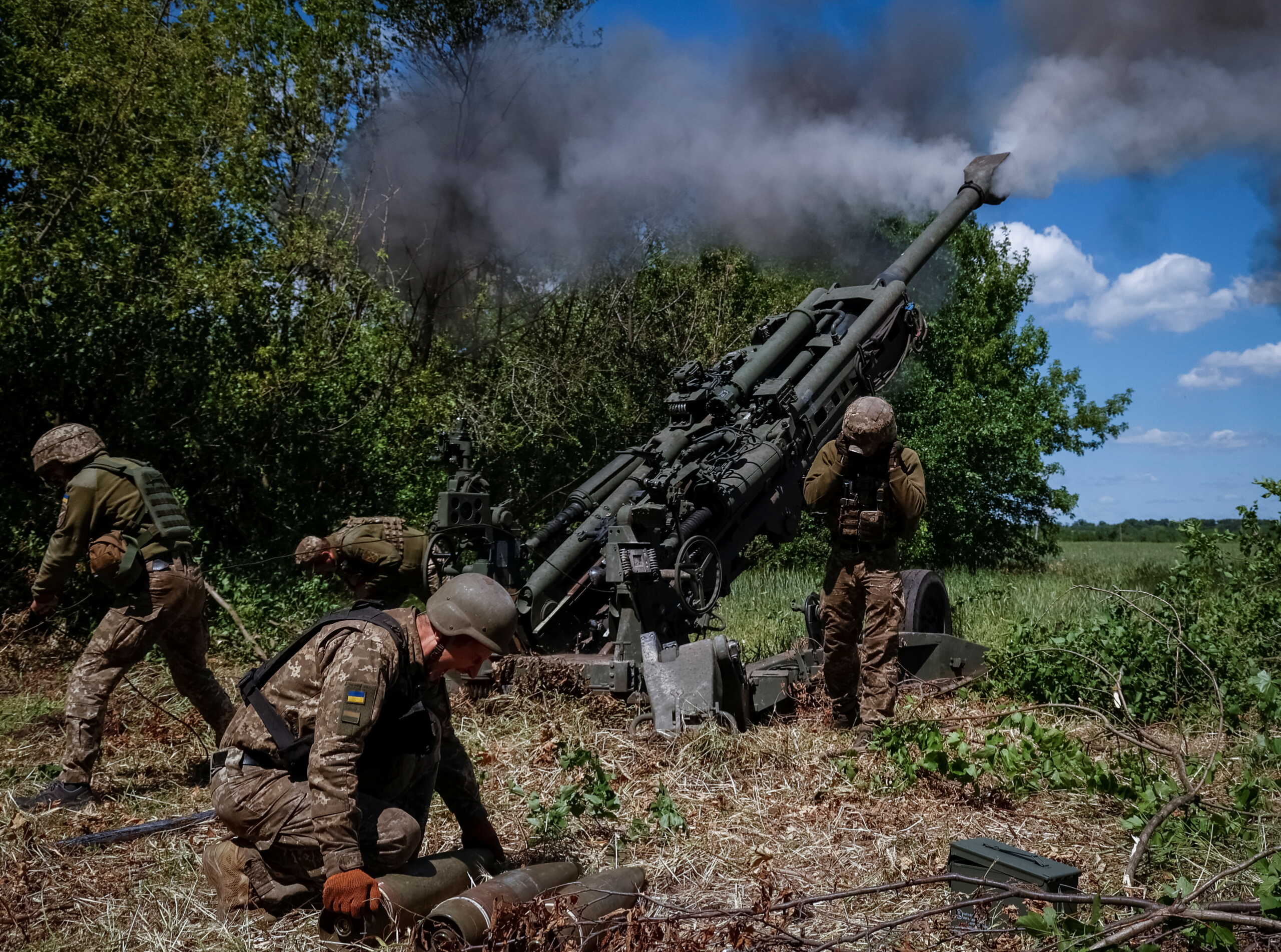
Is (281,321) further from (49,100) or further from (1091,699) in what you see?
(1091,699)

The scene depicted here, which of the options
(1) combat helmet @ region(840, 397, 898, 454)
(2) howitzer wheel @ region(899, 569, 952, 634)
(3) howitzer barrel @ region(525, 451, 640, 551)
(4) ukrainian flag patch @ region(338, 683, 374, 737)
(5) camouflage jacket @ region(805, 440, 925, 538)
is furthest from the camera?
(2) howitzer wheel @ region(899, 569, 952, 634)

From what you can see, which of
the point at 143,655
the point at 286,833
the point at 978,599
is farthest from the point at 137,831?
the point at 978,599

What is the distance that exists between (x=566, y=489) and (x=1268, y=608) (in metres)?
8.57

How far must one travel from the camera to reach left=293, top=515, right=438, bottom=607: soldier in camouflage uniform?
4895 millimetres

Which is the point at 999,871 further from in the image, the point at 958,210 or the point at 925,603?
the point at 958,210

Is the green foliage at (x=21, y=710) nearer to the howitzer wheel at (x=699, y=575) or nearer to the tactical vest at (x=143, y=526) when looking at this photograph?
the tactical vest at (x=143, y=526)

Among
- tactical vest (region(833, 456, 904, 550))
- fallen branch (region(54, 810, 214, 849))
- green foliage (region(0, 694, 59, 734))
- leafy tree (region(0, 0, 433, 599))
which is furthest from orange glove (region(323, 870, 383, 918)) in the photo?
leafy tree (region(0, 0, 433, 599))

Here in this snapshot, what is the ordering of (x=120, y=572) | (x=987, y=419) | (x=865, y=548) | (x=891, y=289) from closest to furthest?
(x=120, y=572) → (x=865, y=548) → (x=891, y=289) → (x=987, y=419)

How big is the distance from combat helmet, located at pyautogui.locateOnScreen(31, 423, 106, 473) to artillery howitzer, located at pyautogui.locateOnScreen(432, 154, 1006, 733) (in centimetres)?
195

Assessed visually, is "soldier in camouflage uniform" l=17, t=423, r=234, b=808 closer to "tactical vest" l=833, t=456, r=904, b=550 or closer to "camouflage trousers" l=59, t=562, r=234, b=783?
"camouflage trousers" l=59, t=562, r=234, b=783

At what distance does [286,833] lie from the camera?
3.70 metres

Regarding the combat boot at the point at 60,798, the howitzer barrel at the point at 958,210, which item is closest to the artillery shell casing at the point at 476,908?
the combat boot at the point at 60,798

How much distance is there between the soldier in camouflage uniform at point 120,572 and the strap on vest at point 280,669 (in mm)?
2023

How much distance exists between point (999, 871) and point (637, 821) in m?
1.55
